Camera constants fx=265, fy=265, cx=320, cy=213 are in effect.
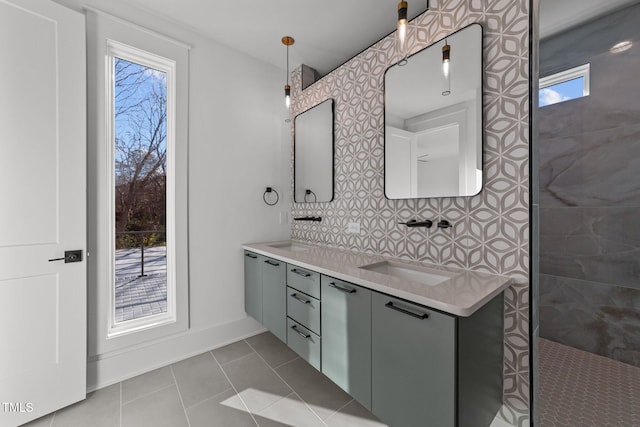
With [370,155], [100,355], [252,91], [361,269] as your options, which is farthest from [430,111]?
[100,355]

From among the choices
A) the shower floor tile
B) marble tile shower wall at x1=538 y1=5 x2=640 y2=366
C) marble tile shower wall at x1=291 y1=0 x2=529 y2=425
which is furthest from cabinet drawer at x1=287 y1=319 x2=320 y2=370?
marble tile shower wall at x1=538 y1=5 x2=640 y2=366

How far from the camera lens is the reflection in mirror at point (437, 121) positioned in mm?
1510

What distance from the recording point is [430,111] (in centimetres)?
174

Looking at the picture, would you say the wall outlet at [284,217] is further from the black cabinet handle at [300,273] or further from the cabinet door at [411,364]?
the cabinet door at [411,364]

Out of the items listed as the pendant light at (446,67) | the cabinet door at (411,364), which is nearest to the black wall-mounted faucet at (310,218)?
the cabinet door at (411,364)

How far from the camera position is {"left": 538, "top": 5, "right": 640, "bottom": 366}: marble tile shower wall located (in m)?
1.89

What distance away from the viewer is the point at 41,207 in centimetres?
163

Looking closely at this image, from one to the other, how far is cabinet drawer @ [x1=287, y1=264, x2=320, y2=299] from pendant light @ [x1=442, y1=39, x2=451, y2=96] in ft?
4.61

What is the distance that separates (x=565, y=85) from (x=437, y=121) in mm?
1362

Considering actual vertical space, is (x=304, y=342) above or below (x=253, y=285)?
below

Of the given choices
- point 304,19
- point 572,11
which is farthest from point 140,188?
point 572,11

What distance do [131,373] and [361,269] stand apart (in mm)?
1961

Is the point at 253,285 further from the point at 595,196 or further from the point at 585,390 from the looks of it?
the point at 595,196

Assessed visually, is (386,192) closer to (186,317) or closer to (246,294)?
(246,294)
